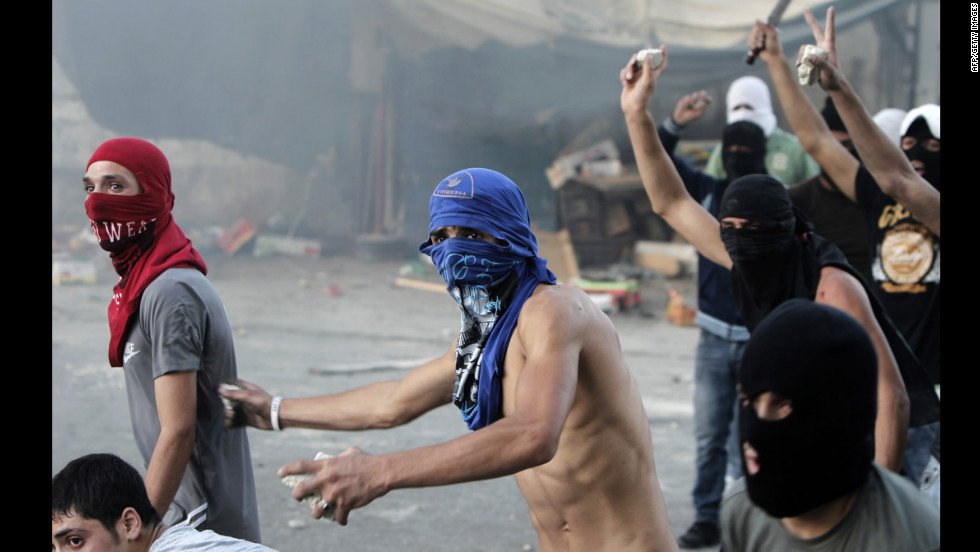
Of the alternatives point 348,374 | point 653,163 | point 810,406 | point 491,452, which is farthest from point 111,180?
point 348,374

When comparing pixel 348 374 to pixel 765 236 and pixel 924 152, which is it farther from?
pixel 765 236

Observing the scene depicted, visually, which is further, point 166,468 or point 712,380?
point 712,380

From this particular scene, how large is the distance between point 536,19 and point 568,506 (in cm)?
1154

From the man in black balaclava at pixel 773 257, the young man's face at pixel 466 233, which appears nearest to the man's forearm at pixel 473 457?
the young man's face at pixel 466 233

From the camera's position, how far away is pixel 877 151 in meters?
Answer: 3.18

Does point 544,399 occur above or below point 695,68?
below

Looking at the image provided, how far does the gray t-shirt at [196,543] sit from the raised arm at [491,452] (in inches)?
13.2

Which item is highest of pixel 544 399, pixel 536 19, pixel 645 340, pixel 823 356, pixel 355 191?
pixel 536 19

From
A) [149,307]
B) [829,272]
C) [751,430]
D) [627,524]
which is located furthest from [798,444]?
[149,307]

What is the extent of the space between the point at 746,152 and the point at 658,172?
4.56 feet

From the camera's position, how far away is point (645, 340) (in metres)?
9.63

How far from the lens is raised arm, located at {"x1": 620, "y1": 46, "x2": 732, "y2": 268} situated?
336cm

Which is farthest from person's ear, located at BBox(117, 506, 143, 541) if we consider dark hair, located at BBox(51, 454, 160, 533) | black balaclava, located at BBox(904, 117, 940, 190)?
black balaclava, located at BBox(904, 117, 940, 190)

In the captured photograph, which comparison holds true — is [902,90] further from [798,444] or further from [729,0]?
[798,444]
